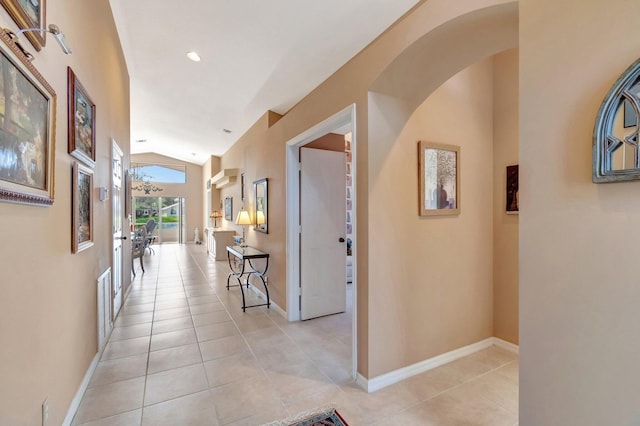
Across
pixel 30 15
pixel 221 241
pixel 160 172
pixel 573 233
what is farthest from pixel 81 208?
pixel 160 172

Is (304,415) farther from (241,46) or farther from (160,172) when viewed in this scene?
(160,172)

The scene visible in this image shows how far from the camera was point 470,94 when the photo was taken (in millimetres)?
2812

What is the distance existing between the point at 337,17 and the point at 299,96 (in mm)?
1331

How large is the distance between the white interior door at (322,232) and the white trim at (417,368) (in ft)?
5.01

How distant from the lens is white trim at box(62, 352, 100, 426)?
5.80 ft

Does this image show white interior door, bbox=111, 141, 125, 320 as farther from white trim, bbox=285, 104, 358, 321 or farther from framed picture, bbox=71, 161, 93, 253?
white trim, bbox=285, 104, 358, 321

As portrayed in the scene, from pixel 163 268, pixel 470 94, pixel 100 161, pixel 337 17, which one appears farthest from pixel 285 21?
pixel 163 268

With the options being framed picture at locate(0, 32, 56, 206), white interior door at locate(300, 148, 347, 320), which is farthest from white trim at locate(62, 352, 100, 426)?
white interior door at locate(300, 148, 347, 320)

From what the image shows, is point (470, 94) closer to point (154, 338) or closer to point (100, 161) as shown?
point (100, 161)

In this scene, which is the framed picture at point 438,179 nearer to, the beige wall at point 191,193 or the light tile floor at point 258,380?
the light tile floor at point 258,380

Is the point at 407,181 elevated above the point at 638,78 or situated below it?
below

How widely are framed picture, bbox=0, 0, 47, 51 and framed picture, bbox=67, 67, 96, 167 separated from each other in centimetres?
54

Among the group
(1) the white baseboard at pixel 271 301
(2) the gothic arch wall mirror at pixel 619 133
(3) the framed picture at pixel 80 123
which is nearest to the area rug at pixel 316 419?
(1) the white baseboard at pixel 271 301

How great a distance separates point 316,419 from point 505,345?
84.3 inches
